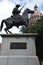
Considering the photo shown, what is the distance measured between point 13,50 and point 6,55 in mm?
575

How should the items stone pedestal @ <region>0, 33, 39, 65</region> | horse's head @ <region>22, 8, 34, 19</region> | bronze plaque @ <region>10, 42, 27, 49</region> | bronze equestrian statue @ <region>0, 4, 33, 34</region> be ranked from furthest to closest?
horse's head @ <region>22, 8, 34, 19</region> < bronze equestrian statue @ <region>0, 4, 33, 34</region> < bronze plaque @ <region>10, 42, 27, 49</region> < stone pedestal @ <region>0, 33, 39, 65</region>

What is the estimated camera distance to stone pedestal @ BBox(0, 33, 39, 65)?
15320mm

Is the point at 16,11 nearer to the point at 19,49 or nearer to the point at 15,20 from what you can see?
the point at 15,20

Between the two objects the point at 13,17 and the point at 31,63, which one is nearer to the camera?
the point at 31,63

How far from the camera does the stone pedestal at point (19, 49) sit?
15320 millimetres

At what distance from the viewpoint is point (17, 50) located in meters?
15.6

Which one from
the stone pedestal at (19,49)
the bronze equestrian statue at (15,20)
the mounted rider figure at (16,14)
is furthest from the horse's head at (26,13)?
the stone pedestal at (19,49)

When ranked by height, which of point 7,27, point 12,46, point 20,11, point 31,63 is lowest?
point 31,63

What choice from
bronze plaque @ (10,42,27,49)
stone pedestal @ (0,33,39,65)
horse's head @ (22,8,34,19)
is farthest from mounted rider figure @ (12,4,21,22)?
bronze plaque @ (10,42,27,49)

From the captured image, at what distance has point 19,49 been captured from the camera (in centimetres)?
1559

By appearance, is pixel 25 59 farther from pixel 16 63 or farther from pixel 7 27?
pixel 7 27

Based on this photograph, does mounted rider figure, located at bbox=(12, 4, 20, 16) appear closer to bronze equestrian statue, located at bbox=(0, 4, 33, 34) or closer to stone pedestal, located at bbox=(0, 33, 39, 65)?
bronze equestrian statue, located at bbox=(0, 4, 33, 34)

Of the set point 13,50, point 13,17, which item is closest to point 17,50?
point 13,50

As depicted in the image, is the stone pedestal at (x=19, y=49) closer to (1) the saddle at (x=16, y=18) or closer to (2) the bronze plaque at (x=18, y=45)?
(2) the bronze plaque at (x=18, y=45)
